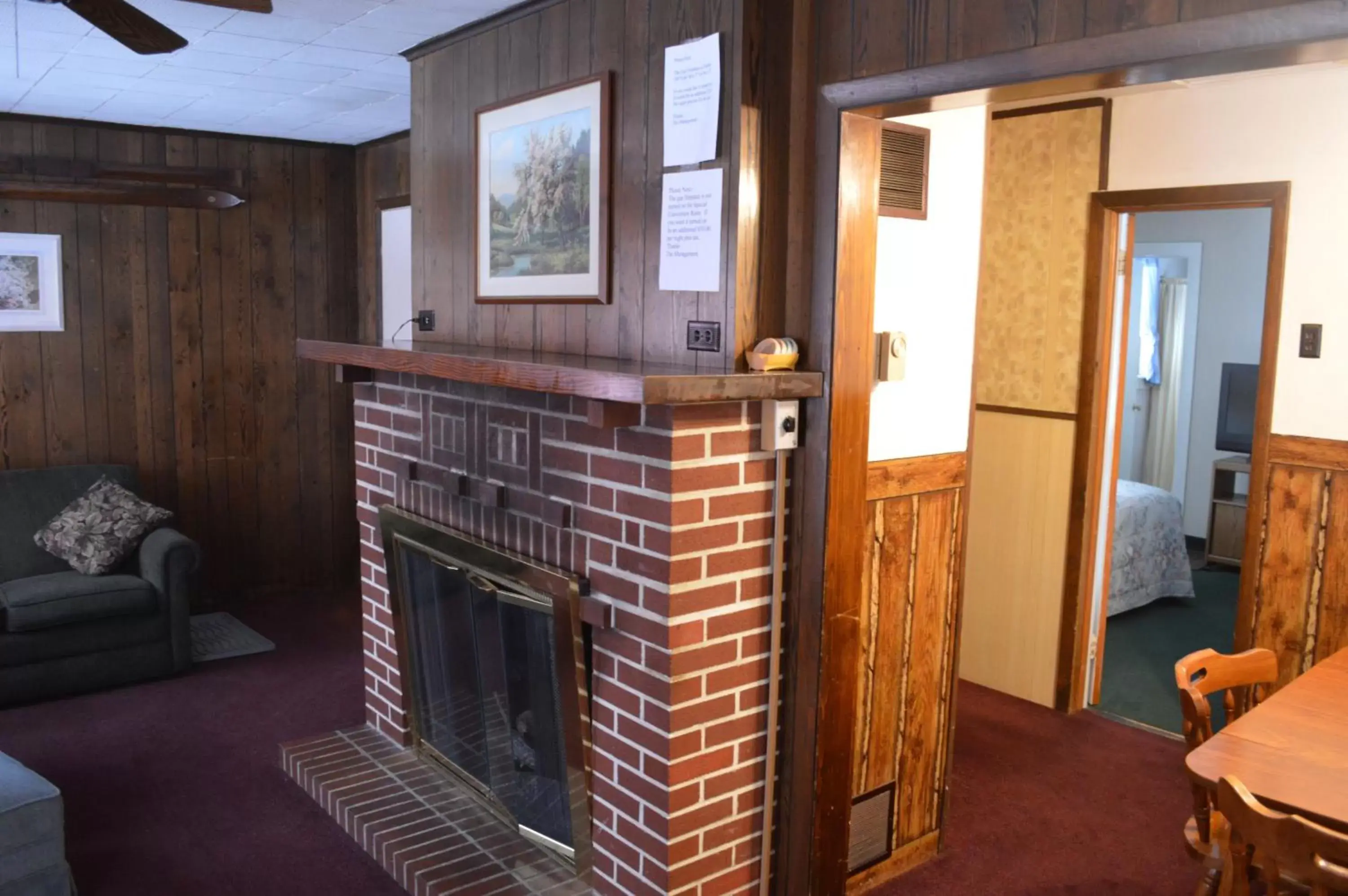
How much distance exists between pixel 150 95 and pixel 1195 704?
427 centimetres

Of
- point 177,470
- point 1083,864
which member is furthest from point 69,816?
point 1083,864

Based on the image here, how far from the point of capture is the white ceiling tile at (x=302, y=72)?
12.3 ft

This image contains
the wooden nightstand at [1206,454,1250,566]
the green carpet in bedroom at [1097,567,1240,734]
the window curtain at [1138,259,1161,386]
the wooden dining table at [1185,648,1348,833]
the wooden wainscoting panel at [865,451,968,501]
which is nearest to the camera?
the wooden dining table at [1185,648,1348,833]

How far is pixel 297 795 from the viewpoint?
11.4ft

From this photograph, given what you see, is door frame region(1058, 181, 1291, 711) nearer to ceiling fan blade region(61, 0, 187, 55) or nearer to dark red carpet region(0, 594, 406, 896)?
dark red carpet region(0, 594, 406, 896)

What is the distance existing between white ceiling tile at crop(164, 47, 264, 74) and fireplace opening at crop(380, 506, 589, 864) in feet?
5.26

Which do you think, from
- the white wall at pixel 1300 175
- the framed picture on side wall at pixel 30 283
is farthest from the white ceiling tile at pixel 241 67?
the white wall at pixel 1300 175

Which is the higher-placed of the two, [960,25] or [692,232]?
[960,25]

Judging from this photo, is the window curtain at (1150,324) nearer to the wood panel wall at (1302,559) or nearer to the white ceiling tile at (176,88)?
the wood panel wall at (1302,559)

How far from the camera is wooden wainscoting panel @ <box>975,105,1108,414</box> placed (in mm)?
4152

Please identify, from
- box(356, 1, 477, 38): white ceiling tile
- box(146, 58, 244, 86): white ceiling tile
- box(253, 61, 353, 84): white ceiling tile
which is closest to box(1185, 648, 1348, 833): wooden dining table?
box(356, 1, 477, 38): white ceiling tile

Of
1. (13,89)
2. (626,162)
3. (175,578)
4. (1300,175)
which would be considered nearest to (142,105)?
(13,89)

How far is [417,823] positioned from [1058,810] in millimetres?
1965

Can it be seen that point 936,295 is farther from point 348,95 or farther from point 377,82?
point 348,95
